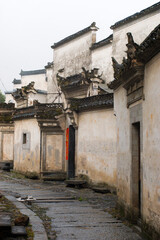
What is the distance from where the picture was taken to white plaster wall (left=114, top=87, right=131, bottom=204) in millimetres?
8000

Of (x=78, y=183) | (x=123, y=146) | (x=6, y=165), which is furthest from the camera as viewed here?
(x=6, y=165)

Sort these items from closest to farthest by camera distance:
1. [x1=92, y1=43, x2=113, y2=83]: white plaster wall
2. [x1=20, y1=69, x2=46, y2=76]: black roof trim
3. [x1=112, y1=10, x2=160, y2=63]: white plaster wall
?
[x1=112, y1=10, x2=160, y2=63]: white plaster wall → [x1=92, y1=43, x2=113, y2=83]: white plaster wall → [x1=20, y1=69, x2=46, y2=76]: black roof trim

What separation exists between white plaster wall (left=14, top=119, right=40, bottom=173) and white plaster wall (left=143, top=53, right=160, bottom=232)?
491 inches

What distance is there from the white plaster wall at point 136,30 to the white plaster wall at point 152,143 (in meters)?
13.1

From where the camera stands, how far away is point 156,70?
6.02 metres

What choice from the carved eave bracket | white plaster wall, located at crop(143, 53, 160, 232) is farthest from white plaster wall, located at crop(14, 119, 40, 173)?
white plaster wall, located at crop(143, 53, 160, 232)

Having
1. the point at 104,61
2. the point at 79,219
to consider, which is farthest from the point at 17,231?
the point at 104,61

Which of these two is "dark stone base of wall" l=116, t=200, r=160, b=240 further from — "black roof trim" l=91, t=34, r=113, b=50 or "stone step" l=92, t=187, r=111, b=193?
"black roof trim" l=91, t=34, r=113, b=50

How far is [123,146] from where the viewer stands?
8453 mm

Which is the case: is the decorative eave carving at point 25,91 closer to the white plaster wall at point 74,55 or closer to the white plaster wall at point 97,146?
the white plaster wall at point 74,55

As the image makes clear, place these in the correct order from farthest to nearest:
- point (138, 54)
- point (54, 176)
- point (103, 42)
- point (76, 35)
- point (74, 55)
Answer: point (74, 55) → point (76, 35) → point (103, 42) → point (54, 176) → point (138, 54)

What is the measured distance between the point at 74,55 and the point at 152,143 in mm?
20816

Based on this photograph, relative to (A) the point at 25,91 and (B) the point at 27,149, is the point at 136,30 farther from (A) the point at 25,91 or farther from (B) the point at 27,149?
(A) the point at 25,91

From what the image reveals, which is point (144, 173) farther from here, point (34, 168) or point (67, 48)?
point (67, 48)
